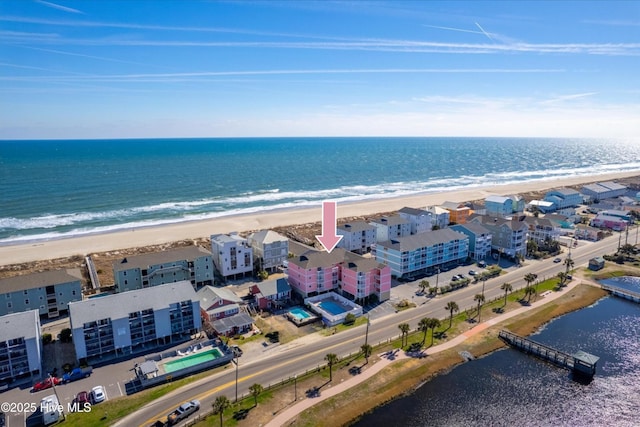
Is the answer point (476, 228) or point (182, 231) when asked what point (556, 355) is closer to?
point (476, 228)

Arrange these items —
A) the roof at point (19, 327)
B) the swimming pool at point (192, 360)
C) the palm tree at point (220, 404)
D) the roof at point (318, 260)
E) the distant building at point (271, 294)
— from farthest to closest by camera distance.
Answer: the roof at point (318, 260) → the distant building at point (271, 294) → the swimming pool at point (192, 360) → the roof at point (19, 327) → the palm tree at point (220, 404)

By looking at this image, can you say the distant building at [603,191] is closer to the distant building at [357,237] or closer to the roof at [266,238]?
the distant building at [357,237]

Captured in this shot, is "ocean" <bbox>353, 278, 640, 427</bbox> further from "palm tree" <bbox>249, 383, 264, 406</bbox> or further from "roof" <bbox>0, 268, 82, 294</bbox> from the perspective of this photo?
"roof" <bbox>0, 268, 82, 294</bbox>

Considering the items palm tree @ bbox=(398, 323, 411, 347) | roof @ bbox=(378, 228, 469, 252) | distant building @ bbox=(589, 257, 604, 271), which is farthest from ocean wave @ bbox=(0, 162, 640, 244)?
distant building @ bbox=(589, 257, 604, 271)

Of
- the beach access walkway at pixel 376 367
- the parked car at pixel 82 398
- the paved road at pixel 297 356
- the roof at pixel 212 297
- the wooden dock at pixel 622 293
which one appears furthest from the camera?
the wooden dock at pixel 622 293

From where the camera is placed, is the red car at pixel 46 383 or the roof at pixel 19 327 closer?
the red car at pixel 46 383

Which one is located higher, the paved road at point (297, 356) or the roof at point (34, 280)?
the roof at point (34, 280)

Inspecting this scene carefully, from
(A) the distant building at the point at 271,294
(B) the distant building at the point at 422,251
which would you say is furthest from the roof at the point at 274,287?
(B) the distant building at the point at 422,251

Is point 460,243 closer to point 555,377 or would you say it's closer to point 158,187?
point 555,377
